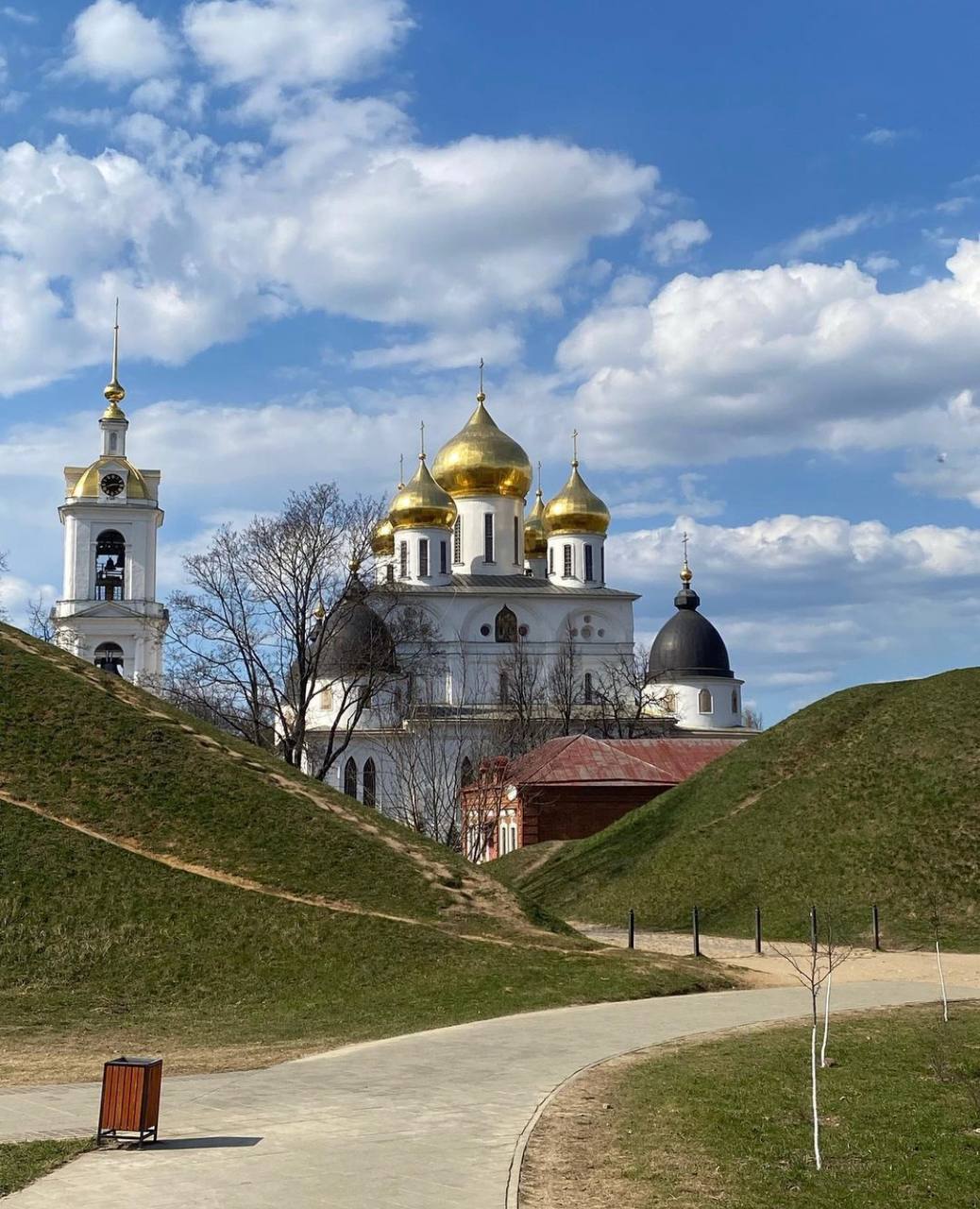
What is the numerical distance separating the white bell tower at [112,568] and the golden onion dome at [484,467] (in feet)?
51.6

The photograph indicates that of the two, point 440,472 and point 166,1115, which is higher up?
point 440,472

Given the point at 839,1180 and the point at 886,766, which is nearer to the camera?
the point at 839,1180

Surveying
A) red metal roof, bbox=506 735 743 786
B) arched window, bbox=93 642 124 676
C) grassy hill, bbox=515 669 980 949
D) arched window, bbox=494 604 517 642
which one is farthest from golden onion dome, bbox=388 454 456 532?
grassy hill, bbox=515 669 980 949

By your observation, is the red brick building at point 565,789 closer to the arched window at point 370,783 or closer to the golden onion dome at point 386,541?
the arched window at point 370,783

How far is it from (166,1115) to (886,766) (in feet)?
81.1

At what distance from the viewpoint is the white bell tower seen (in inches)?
2386

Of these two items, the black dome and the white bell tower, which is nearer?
the white bell tower

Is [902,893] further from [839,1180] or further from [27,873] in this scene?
[839,1180]

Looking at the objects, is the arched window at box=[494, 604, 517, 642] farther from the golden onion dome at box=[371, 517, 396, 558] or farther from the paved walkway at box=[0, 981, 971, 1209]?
the paved walkway at box=[0, 981, 971, 1209]

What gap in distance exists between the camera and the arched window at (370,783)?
60878 millimetres

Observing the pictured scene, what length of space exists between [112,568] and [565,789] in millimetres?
27813

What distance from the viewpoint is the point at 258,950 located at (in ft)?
64.6

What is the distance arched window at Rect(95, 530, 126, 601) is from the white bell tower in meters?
0.04

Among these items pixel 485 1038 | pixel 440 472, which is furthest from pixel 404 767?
pixel 485 1038
